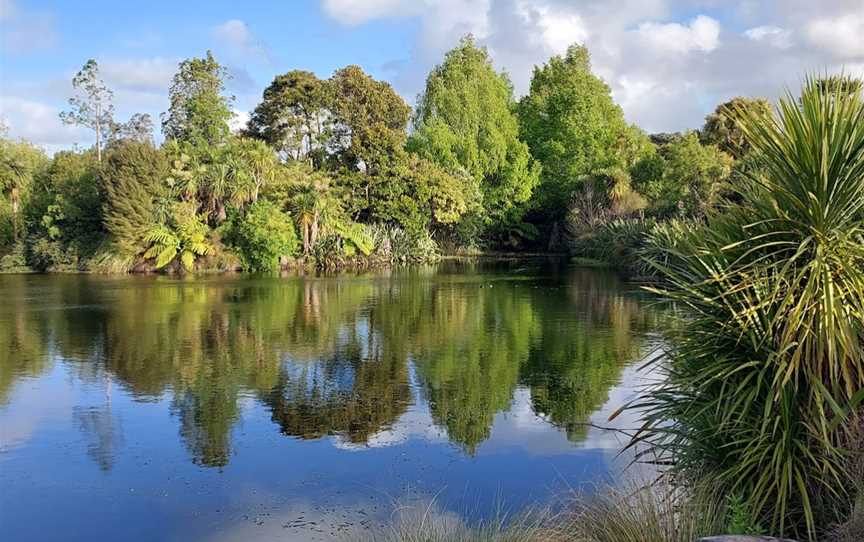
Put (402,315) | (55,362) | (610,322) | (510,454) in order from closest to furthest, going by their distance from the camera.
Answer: (510,454) < (55,362) < (610,322) < (402,315)

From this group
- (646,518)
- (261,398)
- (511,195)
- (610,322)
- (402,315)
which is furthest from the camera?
(511,195)

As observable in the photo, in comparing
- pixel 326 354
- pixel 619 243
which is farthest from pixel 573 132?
pixel 326 354

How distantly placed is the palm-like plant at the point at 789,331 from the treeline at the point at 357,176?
24.5 meters

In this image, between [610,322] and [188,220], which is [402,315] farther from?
[188,220]

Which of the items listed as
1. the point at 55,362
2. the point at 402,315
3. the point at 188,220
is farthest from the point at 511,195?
the point at 55,362

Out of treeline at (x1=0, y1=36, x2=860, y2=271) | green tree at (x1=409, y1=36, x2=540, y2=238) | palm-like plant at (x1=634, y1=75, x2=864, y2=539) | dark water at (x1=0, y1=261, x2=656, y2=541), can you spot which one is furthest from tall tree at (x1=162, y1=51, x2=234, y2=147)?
palm-like plant at (x1=634, y1=75, x2=864, y2=539)

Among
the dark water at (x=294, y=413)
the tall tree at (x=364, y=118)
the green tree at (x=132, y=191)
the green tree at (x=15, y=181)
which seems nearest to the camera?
the dark water at (x=294, y=413)

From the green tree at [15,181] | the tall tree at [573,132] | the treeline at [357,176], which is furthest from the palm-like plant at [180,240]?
the tall tree at [573,132]

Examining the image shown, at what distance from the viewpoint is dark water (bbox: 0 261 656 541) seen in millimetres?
7094

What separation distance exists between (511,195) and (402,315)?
32.2m

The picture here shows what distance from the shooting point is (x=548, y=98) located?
179 feet

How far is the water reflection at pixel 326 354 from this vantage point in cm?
1016

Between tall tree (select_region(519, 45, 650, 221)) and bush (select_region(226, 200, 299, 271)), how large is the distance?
21171 mm

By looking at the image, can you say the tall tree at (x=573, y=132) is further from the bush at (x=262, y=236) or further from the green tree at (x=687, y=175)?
the bush at (x=262, y=236)
